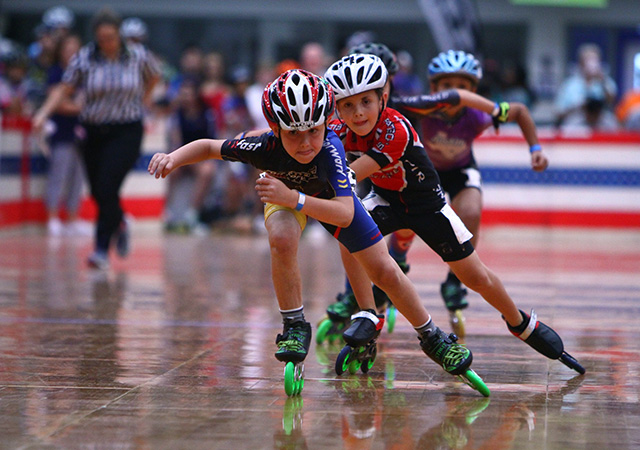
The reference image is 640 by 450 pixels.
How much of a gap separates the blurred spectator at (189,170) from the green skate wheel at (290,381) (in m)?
10.4

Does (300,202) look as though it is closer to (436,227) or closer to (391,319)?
(436,227)

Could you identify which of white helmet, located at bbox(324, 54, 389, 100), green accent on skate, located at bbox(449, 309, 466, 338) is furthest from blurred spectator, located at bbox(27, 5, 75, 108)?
white helmet, located at bbox(324, 54, 389, 100)

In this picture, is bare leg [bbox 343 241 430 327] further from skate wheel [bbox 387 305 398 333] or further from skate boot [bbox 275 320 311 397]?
skate wheel [bbox 387 305 398 333]

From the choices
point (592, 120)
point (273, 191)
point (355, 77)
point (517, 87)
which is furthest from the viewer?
point (517, 87)

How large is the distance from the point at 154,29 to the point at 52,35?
8.50 metres

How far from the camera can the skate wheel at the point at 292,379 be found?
478 cm

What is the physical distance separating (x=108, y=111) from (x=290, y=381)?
6166 mm

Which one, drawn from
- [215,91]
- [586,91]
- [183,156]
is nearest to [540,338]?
[183,156]

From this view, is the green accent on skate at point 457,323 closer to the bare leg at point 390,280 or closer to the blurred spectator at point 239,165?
the bare leg at point 390,280

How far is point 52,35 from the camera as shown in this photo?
1548 cm

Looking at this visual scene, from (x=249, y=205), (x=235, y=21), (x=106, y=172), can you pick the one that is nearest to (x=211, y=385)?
(x=106, y=172)

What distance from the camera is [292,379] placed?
15.7 feet

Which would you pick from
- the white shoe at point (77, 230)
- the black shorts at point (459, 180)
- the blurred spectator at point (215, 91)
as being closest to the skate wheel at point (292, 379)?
the black shorts at point (459, 180)

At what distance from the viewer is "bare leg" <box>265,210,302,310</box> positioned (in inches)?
196
